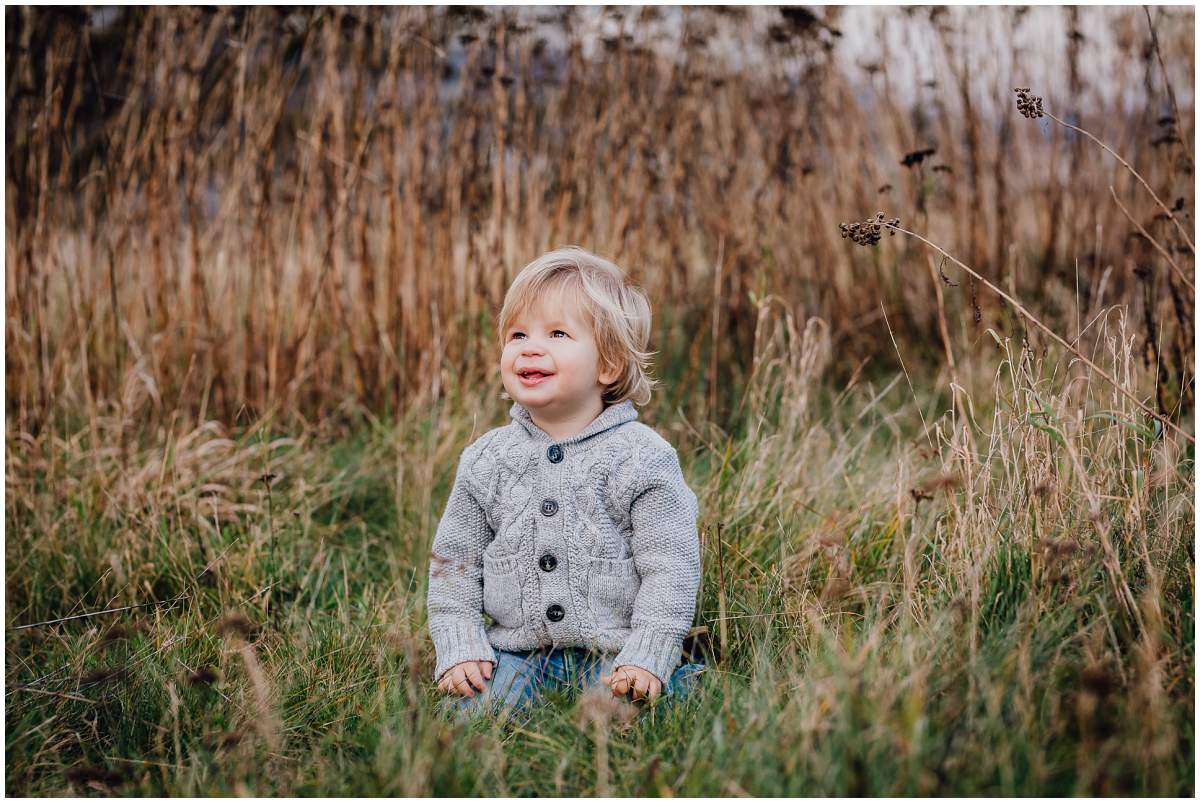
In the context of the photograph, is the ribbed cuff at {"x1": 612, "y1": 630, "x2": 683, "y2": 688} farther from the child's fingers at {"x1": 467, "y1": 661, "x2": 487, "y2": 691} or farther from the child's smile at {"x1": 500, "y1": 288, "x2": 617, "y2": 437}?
the child's smile at {"x1": 500, "y1": 288, "x2": 617, "y2": 437}

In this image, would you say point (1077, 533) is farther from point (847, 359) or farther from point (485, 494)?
point (847, 359)

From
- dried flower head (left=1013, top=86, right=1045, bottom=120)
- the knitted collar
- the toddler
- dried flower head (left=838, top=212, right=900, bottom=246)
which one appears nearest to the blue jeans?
the toddler

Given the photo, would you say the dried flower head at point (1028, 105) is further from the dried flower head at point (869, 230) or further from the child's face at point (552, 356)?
the child's face at point (552, 356)

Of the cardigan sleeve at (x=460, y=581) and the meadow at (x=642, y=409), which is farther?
the cardigan sleeve at (x=460, y=581)

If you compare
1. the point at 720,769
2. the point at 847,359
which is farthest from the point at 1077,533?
the point at 847,359

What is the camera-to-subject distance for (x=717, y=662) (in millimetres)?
2045

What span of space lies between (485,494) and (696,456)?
1.16 meters

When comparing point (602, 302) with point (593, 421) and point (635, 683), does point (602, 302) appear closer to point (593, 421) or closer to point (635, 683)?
point (593, 421)

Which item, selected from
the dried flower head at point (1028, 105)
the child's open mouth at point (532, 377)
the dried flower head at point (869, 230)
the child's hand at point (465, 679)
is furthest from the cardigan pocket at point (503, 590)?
the dried flower head at point (1028, 105)

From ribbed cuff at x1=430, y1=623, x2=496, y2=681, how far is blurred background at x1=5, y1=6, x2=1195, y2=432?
4.31ft

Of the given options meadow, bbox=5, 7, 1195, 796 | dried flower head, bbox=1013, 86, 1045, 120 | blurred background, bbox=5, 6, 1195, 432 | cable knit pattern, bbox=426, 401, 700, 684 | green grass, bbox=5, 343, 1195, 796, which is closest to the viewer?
green grass, bbox=5, 343, 1195, 796

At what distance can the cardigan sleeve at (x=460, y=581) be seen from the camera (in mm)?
1942

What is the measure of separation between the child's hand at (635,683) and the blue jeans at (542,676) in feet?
0.14

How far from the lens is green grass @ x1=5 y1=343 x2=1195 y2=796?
4.71ft
